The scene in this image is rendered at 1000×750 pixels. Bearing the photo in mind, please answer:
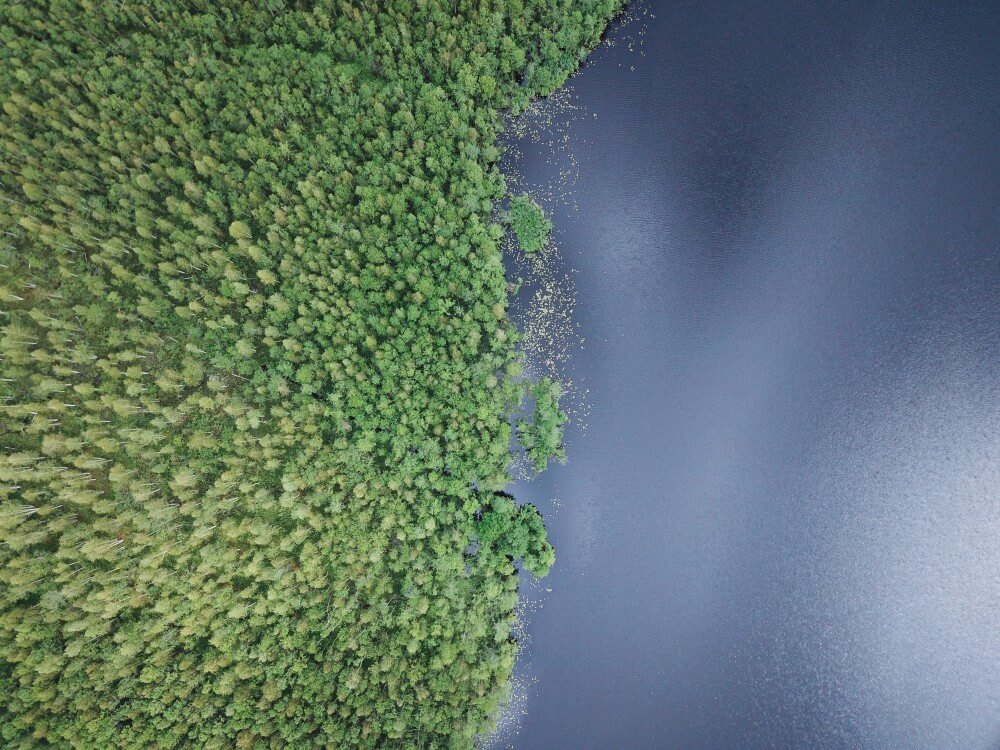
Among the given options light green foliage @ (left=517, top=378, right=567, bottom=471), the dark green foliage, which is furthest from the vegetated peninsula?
light green foliage @ (left=517, top=378, right=567, bottom=471)

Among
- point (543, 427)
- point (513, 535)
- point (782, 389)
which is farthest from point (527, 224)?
point (782, 389)

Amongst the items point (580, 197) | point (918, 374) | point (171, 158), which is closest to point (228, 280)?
point (171, 158)

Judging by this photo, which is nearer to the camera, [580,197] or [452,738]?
[452,738]

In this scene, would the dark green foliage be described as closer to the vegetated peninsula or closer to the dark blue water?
the vegetated peninsula

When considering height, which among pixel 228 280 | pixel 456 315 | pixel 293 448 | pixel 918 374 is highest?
pixel 918 374

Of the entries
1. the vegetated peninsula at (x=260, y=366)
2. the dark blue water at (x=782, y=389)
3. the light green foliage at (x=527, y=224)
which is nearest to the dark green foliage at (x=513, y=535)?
the vegetated peninsula at (x=260, y=366)

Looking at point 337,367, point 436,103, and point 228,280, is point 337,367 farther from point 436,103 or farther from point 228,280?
point 436,103
